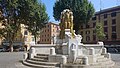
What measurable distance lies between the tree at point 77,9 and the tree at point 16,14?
5979 mm

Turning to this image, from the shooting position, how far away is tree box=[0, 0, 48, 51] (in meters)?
37.8

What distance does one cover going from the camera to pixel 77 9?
44.0 m

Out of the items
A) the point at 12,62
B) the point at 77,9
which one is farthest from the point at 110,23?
the point at 12,62

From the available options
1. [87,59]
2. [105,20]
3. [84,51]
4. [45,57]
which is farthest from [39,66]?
[105,20]

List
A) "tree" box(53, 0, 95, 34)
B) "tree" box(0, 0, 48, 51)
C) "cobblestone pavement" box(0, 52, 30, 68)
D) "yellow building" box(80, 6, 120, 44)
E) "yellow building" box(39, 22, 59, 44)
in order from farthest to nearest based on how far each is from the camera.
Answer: "yellow building" box(39, 22, 59, 44)
"yellow building" box(80, 6, 120, 44)
"tree" box(53, 0, 95, 34)
"tree" box(0, 0, 48, 51)
"cobblestone pavement" box(0, 52, 30, 68)

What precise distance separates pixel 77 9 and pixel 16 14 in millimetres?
12859

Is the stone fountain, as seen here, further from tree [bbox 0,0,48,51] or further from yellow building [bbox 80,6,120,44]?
yellow building [bbox 80,6,120,44]

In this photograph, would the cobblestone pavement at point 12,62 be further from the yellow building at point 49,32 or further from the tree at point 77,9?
the yellow building at point 49,32

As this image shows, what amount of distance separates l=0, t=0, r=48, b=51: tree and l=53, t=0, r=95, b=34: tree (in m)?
5.98

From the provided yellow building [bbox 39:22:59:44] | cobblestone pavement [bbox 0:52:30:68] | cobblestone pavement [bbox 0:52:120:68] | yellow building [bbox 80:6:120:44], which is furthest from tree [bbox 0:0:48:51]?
yellow building [bbox 39:22:59:44]

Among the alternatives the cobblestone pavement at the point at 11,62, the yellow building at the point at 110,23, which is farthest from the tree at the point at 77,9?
the cobblestone pavement at the point at 11,62

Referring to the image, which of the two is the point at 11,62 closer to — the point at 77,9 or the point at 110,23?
the point at 77,9

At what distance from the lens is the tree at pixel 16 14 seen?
124 feet

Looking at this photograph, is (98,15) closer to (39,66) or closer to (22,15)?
(22,15)
